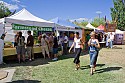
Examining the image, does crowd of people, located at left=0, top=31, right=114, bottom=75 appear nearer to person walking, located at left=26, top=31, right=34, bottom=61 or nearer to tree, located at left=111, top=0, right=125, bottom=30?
person walking, located at left=26, top=31, right=34, bottom=61

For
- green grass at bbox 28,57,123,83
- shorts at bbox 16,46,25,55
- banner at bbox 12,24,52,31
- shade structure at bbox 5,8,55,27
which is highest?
shade structure at bbox 5,8,55,27

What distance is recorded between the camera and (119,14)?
50.3 m

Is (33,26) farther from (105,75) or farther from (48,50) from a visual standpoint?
(105,75)

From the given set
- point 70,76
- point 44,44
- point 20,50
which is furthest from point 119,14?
point 70,76

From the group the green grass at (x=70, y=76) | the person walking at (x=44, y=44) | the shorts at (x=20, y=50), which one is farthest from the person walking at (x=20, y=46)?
the green grass at (x=70, y=76)

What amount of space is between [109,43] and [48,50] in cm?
1213

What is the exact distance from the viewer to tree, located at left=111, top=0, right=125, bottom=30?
162 ft

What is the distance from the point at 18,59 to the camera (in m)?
12.4

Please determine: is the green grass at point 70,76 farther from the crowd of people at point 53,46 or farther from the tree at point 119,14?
the tree at point 119,14

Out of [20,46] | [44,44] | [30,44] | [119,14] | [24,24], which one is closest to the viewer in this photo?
[20,46]

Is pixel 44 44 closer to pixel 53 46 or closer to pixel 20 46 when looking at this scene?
pixel 53 46

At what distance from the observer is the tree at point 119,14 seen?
49.5 m

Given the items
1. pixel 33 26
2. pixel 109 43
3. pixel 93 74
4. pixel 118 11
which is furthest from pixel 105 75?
pixel 118 11

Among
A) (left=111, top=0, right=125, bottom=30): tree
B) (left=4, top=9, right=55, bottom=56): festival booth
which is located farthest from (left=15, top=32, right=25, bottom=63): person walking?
(left=111, top=0, right=125, bottom=30): tree
